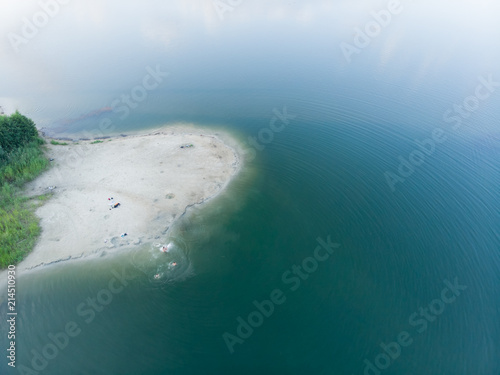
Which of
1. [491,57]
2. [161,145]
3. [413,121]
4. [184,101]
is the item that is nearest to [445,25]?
[491,57]

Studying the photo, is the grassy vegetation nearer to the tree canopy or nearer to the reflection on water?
the tree canopy

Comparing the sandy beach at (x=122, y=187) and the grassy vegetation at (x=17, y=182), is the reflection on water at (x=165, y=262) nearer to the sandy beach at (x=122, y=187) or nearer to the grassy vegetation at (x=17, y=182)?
the sandy beach at (x=122, y=187)

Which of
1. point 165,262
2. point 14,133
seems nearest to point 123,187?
point 165,262

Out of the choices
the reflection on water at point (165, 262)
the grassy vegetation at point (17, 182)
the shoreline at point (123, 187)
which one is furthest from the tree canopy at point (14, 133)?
the reflection on water at point (165, 262)

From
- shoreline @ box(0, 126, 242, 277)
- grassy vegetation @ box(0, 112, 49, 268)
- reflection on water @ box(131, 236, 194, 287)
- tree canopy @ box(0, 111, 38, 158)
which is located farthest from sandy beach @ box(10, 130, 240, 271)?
tree canopy @ box(0, 111, 38, 158)

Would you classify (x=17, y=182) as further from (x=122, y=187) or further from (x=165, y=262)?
(x=165, y=262)

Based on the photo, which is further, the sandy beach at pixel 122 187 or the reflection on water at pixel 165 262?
the sandy beach at pixel 122 187
